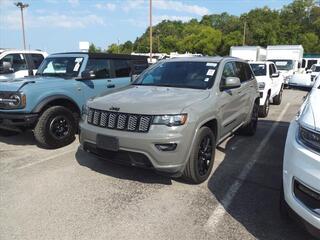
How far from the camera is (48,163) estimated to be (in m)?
5.36

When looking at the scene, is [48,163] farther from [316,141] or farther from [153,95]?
[316,141]

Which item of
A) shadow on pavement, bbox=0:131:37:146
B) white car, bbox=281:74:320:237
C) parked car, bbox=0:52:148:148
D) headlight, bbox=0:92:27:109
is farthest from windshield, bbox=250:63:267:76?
white car, bbox=281:74:320:237

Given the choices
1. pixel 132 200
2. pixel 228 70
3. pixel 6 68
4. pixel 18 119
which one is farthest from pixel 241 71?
pixel 6 68

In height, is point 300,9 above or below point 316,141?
above

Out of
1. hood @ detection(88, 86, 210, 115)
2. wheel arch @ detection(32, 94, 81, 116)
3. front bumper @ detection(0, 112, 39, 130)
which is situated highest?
hood @ detection(88, 86, 210, 115)

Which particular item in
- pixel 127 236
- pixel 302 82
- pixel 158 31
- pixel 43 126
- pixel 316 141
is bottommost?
pixel 127 236

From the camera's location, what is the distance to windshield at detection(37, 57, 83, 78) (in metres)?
6.78

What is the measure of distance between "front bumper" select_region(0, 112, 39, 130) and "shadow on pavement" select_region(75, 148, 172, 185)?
1075 millimetres

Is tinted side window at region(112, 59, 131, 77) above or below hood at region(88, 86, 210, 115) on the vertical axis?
above

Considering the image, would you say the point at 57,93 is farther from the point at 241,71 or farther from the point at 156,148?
the point at 241,71

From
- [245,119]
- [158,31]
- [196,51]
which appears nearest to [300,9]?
[196,51]

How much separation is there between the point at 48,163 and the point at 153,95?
2.16 m

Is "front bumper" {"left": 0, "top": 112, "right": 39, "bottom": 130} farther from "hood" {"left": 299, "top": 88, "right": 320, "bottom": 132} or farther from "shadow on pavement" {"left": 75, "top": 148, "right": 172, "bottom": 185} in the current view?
"hood" {"left": 299, "top": 88, "right": 320, "bottom": 132}

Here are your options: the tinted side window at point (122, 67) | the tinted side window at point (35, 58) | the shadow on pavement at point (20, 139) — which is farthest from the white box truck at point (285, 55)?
the shadow on pavement at point (20, 139)
